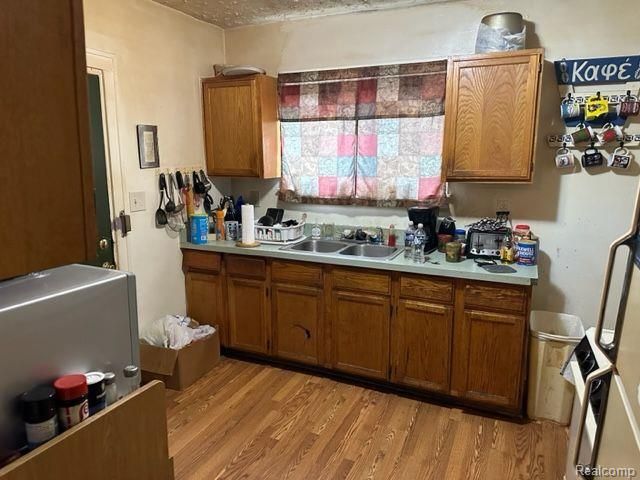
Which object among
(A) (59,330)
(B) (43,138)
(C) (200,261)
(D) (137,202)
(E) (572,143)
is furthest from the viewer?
(C) (200,261)

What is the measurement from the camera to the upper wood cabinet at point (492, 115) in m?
2.47

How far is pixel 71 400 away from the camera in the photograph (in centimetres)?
94

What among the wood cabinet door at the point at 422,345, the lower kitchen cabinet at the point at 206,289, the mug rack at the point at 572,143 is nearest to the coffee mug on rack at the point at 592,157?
the mug rack at the point at 572,143

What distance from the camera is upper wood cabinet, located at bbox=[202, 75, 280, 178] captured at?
10.5ft

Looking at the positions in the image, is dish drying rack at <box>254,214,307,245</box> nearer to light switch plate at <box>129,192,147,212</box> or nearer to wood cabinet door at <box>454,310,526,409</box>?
light switch plate at <box>129,192,147,212</box>

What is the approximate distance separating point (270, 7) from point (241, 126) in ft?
2.63

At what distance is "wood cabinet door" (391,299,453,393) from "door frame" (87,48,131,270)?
1.76 metres

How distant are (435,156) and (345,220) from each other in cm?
81

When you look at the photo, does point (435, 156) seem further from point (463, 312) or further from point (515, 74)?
point (463, 312)

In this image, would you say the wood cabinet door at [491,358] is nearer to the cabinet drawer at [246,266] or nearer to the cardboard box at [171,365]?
the cabinet drawer at [246,266]

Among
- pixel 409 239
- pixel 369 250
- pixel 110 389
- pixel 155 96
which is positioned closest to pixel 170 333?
pixel 369 250

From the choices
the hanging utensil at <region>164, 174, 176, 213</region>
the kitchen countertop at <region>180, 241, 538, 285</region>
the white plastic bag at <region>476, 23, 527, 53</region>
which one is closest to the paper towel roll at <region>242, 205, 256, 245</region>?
the kitchen countertop at <region>180, 241, 538, 285</region>

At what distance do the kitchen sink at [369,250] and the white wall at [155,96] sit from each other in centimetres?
124

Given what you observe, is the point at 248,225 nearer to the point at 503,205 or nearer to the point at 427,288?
the point at 427,288
